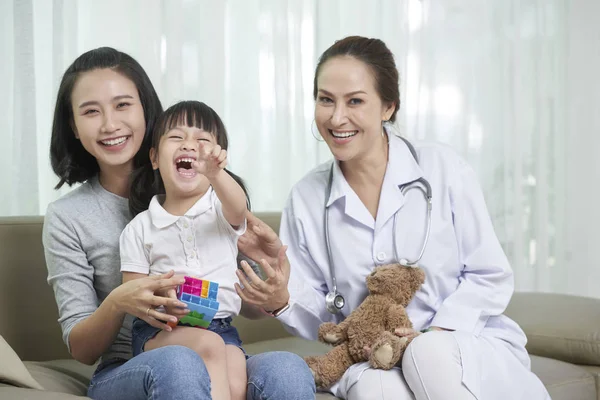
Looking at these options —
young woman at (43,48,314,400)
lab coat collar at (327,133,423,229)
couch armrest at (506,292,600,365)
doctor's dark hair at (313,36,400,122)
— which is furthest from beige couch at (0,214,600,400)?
doctor's dark hair at (313,36,400,122)

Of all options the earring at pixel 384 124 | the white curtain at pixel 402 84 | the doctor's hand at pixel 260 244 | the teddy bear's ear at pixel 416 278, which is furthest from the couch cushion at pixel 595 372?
the white curtain at pixel 402 84

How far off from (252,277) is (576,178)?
305 cm

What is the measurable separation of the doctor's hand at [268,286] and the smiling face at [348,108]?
0.36 metres

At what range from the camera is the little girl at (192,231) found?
1.50 m

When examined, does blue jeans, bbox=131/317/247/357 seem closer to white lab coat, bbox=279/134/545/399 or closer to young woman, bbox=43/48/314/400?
young woman, bbox=43/48/314/400

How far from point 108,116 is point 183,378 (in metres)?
0.66

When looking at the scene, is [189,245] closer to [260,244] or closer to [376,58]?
[260,244]

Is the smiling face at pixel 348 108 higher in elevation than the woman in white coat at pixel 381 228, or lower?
higher

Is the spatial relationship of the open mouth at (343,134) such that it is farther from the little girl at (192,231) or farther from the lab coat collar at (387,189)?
the little girl at (192,231)

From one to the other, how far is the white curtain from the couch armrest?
45.8 inches

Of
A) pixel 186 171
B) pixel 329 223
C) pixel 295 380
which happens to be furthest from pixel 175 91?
pixel 295 380

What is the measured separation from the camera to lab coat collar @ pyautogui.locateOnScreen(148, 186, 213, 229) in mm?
1552

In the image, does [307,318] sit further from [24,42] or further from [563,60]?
[563,60]

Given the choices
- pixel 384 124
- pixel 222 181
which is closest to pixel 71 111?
pixel 222 181
